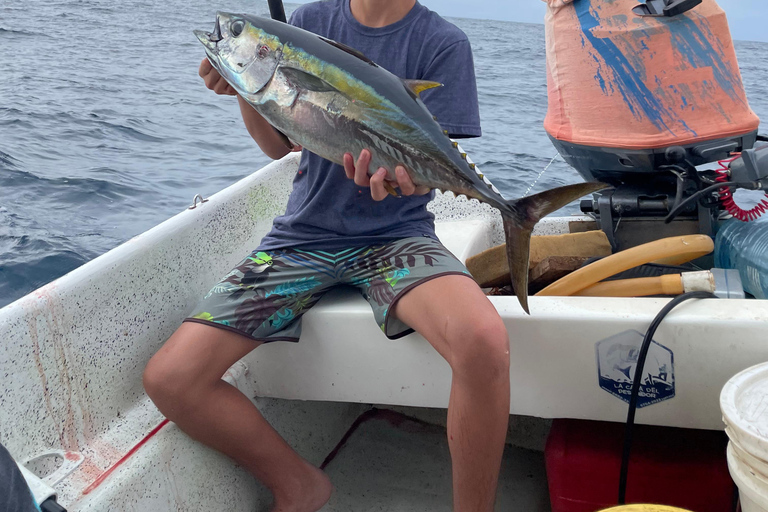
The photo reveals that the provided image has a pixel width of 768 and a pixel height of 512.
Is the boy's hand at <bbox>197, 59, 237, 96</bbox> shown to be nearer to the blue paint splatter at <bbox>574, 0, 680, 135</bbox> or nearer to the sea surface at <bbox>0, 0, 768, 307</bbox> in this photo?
the blue paint splatter at <bbox>574, 0, 680, 135</bbox>

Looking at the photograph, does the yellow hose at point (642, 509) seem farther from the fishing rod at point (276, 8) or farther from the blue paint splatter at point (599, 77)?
the fishing rod at point (276, 8)

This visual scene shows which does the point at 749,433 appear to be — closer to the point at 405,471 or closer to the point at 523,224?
the point at 523,224

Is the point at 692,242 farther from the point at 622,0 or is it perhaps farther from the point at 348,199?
the point at 348,199

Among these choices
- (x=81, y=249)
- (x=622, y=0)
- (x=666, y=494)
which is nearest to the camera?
(x=666, y=494)

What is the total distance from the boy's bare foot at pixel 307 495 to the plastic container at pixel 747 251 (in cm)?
137

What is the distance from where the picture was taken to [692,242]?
1.94 m

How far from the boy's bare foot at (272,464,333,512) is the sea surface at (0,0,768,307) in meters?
2.24

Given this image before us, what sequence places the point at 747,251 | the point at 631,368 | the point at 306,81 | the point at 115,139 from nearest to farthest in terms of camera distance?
1. the point at 306,81
2. the point at 631,368
3. the point at 747,251
4. the point at 115,139

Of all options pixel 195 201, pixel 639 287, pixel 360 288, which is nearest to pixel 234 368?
pixel 360 288

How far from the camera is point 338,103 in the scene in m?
1.41

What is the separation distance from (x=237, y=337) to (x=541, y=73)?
16.3m

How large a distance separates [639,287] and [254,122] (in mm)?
1212

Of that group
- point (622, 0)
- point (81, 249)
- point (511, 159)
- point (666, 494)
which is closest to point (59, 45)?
point (511, 159)

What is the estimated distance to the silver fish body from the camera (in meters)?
1.39
